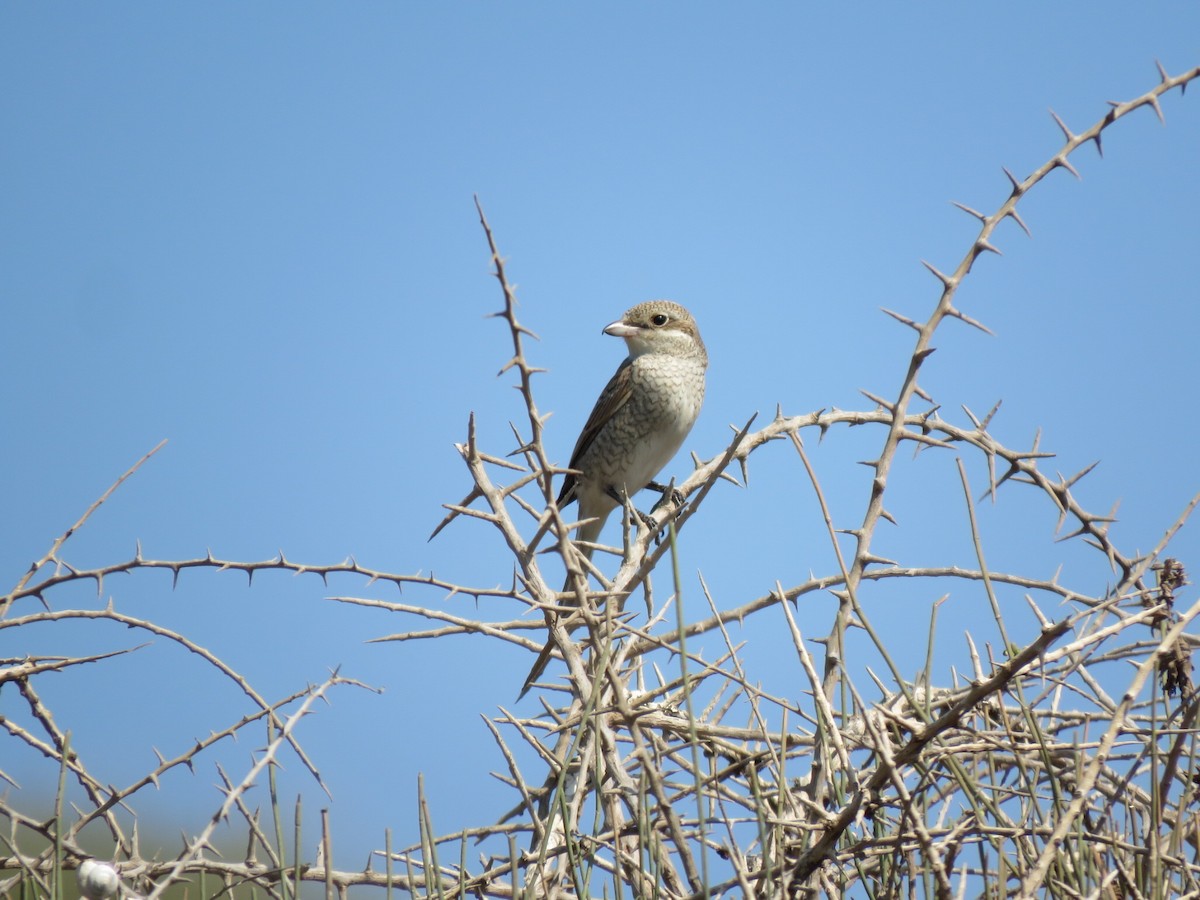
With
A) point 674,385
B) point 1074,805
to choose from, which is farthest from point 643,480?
point 1074,805

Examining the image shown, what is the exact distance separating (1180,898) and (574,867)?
3.65 feet

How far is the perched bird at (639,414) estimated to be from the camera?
6375mm

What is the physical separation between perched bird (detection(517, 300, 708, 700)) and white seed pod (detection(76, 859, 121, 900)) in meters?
3.92

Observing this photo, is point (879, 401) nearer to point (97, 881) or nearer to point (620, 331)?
point (97, 881)

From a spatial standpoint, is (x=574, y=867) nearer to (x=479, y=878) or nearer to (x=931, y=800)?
(x=479, y=878)

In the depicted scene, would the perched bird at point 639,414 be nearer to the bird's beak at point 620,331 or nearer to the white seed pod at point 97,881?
the bird's beak at point 620,331

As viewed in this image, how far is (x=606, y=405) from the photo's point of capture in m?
6.54

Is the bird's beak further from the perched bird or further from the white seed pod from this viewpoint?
the white seed pod

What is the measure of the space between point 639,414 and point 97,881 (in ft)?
14.3

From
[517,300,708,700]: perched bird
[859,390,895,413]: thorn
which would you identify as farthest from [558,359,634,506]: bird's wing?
[859,390,895,413]: thorn

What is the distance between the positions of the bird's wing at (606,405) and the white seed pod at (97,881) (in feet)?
13.4

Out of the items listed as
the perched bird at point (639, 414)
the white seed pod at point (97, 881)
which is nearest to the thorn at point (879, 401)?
the white seed pod at point (97, 881)

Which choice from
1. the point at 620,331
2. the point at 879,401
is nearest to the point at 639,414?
the point at 620,331

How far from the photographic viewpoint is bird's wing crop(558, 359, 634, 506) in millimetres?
6465
